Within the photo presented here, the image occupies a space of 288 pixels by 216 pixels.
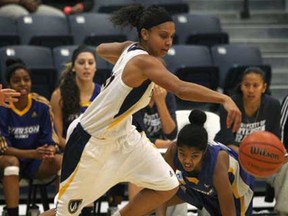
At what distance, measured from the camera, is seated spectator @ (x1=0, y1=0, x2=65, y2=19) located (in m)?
10.0

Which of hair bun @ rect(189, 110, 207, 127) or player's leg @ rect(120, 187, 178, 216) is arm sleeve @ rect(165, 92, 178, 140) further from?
player's leg @ rect(120, 187, 178, 216)

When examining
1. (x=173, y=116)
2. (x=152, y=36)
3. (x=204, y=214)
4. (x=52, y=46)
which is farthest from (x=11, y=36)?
(x=152, y=36)

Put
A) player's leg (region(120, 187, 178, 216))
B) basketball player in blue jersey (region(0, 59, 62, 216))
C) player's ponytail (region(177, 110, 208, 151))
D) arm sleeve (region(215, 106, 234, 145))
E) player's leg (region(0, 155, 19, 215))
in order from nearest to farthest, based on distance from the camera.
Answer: player's leg (region(120, 187, 178, 216)), player's ponytail (region(177, 110, 208, 151)), player's leg (region(0, 155, 19, 215)), basketball player in blue jersey (region(0, 59, 62, 216)), arm sleeve (region(215, 106, 234, 145))

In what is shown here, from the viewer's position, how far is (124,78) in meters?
5.34

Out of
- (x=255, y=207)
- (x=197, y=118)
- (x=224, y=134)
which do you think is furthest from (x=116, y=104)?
(x=255, y=207)

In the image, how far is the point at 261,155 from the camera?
5.43 m

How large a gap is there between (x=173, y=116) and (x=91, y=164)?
1.97 m

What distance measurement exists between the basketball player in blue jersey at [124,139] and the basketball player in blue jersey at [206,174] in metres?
0.28

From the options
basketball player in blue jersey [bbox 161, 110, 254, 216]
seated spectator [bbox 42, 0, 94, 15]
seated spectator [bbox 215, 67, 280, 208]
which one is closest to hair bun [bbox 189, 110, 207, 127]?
basketball player in blue jersey [bbox 161, 110, 254, 216]

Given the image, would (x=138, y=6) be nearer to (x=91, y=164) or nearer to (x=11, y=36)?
(x=91, y=164)

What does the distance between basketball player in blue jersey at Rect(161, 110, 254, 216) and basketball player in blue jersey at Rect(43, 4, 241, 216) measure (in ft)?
0.91

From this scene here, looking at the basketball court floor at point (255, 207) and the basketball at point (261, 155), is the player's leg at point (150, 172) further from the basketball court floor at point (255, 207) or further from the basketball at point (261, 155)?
the basketball court floor at point (255, 207)

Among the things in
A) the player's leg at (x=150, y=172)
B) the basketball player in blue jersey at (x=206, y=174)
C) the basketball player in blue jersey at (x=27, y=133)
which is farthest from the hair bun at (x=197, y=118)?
the basketball player in blue jersey at (x=27, y=133)

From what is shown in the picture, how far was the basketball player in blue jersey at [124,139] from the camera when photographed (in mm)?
5379
